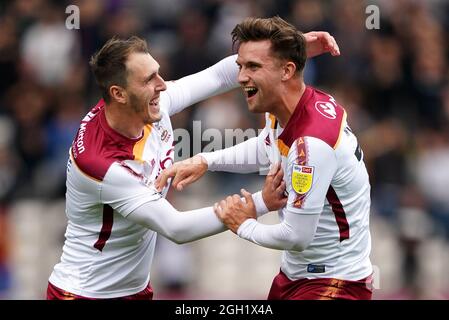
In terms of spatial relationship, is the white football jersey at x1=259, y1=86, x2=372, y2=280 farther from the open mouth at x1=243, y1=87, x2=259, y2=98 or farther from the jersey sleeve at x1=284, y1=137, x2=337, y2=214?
the open mouth at x1=243, y1=87, x2=259, y2=98

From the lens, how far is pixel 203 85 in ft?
28.2

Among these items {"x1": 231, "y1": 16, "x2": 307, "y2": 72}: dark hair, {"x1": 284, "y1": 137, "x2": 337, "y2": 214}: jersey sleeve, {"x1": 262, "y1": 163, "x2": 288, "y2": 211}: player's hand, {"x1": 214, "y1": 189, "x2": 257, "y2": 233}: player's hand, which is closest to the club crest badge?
{"x1": 284, "y1": 137, "x2": 337, "y2": 214}: jersey sleeve

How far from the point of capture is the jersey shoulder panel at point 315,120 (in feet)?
24.0

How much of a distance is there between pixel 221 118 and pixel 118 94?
482cm

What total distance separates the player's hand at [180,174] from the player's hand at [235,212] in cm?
32

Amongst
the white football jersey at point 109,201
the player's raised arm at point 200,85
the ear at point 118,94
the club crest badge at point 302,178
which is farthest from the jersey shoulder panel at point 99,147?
the club crest badge at point 302,178

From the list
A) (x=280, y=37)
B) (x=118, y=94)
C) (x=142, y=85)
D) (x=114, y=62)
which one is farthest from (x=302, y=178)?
(x=114, y=62)

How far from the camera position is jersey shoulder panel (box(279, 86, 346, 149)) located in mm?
7305

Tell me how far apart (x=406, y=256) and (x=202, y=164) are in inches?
194

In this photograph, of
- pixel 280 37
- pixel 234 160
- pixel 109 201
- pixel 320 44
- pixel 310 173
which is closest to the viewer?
pixel 310 173

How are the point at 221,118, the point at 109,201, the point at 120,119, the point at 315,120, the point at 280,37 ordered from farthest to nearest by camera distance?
1. the point at 221,118
2. the point at 120,119
3. the point at 109,201
4. the point at 280,37
5. the point at 315,120

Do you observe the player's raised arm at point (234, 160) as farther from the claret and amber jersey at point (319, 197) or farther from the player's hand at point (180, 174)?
the claret and amber jersey at point (319, 197)

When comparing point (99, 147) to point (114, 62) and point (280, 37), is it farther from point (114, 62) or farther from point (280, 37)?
point (280, 37)

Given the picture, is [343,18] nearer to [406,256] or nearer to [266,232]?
[406,256]
